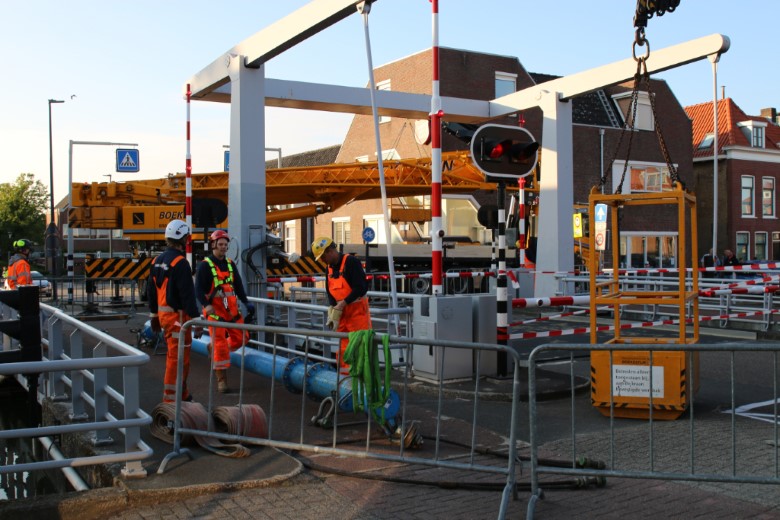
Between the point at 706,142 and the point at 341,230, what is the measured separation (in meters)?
20.9

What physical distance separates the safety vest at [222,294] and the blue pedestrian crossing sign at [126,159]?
1711cm

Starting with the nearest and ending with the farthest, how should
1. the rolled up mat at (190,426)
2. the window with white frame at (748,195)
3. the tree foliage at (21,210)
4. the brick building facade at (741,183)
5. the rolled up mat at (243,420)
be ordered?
the rolled up mat at (190,426) < the rolled up mat at (243,420) < the brick building facade at (741,183) < the window with white frame at (748,195) < the tree foliage at (21,210)

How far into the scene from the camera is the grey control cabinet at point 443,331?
26.8 ft

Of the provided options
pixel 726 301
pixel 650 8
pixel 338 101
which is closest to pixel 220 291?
pixel 650 8

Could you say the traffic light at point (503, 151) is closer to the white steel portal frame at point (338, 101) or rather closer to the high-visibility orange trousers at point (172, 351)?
the white steel portal frame at point (338, 101)

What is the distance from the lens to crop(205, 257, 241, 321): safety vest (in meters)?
7.94

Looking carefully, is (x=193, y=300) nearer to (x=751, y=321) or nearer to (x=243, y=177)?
(x=243, y=177)

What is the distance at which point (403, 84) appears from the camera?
1282 inches

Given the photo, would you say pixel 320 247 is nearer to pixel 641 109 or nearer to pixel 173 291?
pixel 173 291

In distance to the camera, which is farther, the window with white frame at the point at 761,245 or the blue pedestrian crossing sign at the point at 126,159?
the window with white frame at the point at 761,245

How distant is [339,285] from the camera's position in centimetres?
752

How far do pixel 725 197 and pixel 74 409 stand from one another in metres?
38.9

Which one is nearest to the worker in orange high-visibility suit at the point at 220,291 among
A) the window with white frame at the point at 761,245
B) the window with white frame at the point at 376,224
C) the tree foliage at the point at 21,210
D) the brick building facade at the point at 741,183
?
the window with white frame at the point at 376,224

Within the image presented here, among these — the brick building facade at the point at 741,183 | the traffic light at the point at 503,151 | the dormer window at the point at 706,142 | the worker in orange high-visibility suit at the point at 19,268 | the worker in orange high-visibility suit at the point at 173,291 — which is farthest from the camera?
the dormer window at the point at 706,142
